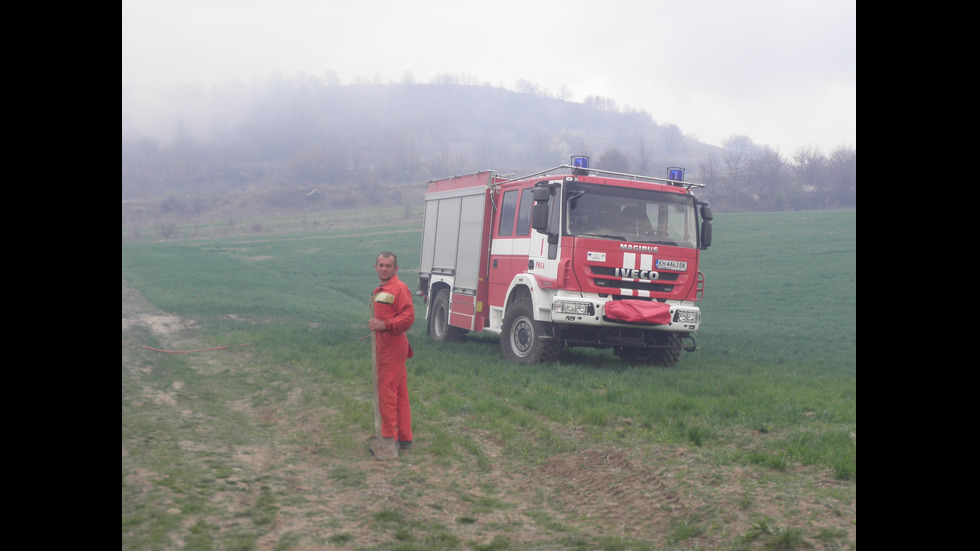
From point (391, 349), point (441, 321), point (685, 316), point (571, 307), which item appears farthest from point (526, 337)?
point (391, 349)

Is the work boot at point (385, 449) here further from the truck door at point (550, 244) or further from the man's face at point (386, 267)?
the truck door at point (550, 244)

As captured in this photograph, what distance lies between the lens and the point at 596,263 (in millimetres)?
11312

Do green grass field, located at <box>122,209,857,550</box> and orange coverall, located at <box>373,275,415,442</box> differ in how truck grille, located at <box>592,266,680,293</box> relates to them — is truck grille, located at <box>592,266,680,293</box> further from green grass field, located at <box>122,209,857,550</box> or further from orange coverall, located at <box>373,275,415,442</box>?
orange coverall, located at <box>373,275,415,442</box>

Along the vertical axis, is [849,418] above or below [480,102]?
below

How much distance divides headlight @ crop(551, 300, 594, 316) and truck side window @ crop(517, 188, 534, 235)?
1584 millimetres

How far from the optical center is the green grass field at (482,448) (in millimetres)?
4939

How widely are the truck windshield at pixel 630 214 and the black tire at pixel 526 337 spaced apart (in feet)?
5.29

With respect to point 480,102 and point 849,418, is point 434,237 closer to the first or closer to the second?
point 849,418

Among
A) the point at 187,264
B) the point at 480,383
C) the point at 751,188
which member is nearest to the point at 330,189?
the point at 751,188

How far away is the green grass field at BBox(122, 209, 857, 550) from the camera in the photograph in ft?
16.2

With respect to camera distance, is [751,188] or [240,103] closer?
[751,188]

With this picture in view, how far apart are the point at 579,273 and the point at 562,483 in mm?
5273

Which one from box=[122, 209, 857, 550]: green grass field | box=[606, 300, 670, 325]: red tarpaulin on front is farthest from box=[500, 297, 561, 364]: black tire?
box=[606, 300, 670, 325]: red tarpaulin on front

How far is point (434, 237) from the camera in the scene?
1617cm
